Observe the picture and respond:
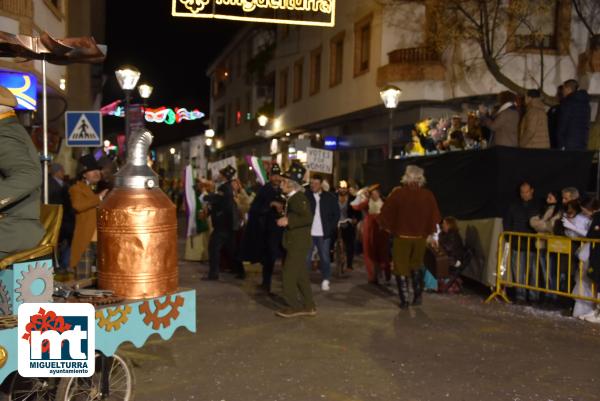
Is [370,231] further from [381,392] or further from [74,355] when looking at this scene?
[74,355]

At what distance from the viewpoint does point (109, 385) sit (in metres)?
4.56

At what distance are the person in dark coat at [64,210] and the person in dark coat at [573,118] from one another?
820cm

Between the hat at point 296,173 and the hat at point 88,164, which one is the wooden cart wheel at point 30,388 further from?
the hat at point 88,164

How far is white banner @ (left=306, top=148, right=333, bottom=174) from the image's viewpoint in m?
13.3

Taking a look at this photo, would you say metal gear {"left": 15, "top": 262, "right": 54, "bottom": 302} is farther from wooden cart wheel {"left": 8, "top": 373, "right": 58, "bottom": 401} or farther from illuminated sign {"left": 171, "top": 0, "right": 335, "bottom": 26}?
illuminated sign {"left": 171, "top": 0, "right": 335, "bottom": 26}

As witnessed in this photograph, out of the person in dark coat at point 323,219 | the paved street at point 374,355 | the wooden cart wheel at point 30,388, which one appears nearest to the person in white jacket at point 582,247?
the paved street at point 374,355

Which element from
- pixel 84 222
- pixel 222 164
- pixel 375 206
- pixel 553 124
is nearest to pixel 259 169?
pixel 222 164

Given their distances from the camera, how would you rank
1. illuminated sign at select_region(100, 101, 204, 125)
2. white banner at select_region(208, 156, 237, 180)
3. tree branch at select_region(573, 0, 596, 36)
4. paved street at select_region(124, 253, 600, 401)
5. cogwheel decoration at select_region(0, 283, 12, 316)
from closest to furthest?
1. cogwheel decoration at select_region(0, 283, 12, 316)
2. paved street at select_region(124, 253, 600, 401)
3. white banner at select_region(208, 156, 237, 180)
4. tree branch at select_region(573, 0, 596, 36)
5. illuminated sign at select_region(100, 101, 204, 125)

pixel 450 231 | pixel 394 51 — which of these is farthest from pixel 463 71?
pixel 450 231

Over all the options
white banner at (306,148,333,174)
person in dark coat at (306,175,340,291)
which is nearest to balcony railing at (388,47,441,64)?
white banner at (306,148,333,174)

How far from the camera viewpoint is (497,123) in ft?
35.1

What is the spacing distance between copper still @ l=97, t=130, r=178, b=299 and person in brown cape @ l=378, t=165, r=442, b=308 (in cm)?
511

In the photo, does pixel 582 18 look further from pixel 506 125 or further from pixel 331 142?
pixel 331 142

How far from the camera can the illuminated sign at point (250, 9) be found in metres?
9.72
